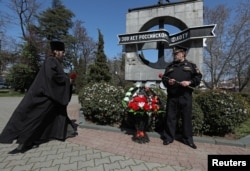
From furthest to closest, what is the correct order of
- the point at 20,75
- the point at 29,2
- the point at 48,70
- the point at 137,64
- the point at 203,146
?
the point at 29,2 < the point at 20,75 < the point at 137,64 < the point at 203,146 < the point at 48,70

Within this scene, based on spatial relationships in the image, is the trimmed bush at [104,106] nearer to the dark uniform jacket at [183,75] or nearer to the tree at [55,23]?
the dark uniform jacket at [183,75]

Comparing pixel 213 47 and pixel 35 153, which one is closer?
pixel 35 153

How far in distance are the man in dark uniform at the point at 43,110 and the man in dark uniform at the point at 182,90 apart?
88.0 inches

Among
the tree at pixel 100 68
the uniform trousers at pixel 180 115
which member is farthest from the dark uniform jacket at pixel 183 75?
the tree at pixel 100 68

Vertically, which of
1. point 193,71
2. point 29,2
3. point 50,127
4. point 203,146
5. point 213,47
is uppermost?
point 29,2

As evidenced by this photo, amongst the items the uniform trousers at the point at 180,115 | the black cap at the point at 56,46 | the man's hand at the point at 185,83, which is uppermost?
the black cap at the point at 56,46

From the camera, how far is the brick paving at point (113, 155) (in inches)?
122

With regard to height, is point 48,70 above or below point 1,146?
above

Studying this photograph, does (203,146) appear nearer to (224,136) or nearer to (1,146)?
(224,136)

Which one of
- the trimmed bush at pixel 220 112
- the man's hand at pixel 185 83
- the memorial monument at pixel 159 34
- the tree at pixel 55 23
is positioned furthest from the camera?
the tree at pixel 55 23

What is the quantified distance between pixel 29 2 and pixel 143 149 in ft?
99.1

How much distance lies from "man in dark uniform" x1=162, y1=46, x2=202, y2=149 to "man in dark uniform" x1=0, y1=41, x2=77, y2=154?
7.33ft

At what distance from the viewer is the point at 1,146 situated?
13.1ft

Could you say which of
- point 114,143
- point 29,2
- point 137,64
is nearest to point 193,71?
point 114,143
